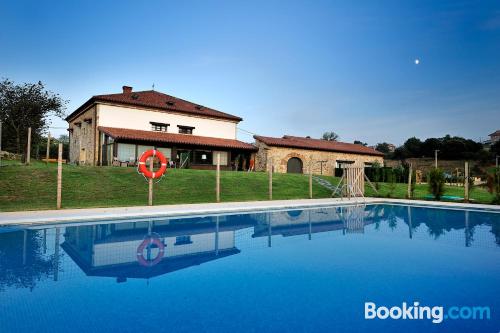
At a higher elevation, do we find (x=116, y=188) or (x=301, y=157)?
(x=301, y=157)

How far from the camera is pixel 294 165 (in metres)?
31.8

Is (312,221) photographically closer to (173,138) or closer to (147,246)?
(147,246)

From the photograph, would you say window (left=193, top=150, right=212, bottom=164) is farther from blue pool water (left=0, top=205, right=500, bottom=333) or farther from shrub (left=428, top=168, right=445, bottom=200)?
shrub (left=428, top=168, right=445, bottom=200)

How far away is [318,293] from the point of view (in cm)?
452

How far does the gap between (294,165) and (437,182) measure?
50.4 ft

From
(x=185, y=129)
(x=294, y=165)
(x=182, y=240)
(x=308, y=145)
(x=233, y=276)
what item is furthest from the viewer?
(x=308, y=145)

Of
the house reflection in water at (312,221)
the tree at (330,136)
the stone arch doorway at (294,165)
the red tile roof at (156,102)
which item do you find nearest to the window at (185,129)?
the red tile roof at (156,102)

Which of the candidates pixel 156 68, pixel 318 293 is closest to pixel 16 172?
pixel 156 68

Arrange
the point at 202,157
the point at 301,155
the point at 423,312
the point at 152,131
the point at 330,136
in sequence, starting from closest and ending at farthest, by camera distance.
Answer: the point at 423,312, the point at 152,131, the point at 202,157, the point at 301,155, the point at 330,136

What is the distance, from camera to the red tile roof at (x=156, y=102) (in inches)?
991

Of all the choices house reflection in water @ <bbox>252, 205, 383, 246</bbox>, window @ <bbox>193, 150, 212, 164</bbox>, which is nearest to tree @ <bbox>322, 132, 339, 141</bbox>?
window @ <bbox>193, 150, 212, 164</bbox>

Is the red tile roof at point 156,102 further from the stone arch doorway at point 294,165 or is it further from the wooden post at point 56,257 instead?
the wooden post at point 56,257

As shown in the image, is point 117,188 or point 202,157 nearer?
point 117,188

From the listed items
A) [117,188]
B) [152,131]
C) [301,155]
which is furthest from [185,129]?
[117,188]
